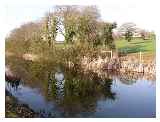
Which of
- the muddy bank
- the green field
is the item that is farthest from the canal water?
the green field

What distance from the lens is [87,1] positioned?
654cm

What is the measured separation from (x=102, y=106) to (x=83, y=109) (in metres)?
0.16

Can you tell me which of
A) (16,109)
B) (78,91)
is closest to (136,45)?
(78,91)

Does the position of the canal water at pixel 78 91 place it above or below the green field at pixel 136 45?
below

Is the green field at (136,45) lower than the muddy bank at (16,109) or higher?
higher

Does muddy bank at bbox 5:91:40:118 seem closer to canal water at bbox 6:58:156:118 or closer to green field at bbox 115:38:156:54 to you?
canal water at bbox 6:58:156:118

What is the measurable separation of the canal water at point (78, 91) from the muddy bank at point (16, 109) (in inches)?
1.4

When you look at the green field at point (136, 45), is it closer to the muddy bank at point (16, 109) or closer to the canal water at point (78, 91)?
the canal water at point (78, 91)

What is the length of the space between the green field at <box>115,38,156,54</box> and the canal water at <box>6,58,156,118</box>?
213 mm

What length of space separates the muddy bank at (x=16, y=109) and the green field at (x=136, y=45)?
92 cm

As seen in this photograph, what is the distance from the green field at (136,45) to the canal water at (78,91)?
0.70 ft

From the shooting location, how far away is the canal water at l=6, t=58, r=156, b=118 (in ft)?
21.6

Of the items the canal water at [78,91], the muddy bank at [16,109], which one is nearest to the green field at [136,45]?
the canal water at [78,91]

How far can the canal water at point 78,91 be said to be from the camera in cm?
658
